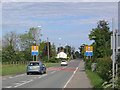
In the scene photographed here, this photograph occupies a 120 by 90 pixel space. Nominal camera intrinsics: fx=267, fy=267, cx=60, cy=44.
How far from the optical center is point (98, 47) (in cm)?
3025

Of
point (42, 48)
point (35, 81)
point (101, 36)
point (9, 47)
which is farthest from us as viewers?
point (42, 48)

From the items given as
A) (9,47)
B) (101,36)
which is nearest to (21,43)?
(9,47)

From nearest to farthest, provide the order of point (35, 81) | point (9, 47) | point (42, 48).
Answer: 1. point (35, 81)
2. point (9, 47)
3. point (42, 48)

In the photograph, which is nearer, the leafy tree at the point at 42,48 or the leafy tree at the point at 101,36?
the leafy tree at the point at 101,36

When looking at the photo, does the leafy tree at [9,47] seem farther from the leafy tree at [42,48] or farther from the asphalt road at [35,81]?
the asphalt road at [35,81]

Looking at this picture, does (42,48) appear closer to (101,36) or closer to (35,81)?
(101,36)

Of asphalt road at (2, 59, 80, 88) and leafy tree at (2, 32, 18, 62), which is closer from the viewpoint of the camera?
asphalt road at (2, 59, 80, 88)

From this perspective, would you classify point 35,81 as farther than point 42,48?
No

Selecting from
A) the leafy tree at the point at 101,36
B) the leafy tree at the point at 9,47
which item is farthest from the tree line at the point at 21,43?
the leafy tree at the point at 101,36

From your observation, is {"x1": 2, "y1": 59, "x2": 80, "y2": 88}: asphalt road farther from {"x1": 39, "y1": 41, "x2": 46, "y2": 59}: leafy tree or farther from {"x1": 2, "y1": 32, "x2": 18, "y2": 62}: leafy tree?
{"x1": 39, "y1": 41, "x2": 46, "y2": 59}: leafy tree

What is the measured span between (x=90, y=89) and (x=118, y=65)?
122 inches

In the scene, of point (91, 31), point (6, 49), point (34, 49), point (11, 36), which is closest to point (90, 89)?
point (91, 31)

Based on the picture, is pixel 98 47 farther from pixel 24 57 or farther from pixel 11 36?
pixel 11 36

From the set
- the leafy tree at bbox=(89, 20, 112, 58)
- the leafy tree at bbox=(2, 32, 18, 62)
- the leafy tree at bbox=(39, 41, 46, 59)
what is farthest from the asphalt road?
the leafy tree at bbox=(39, 41, 46, 59)
